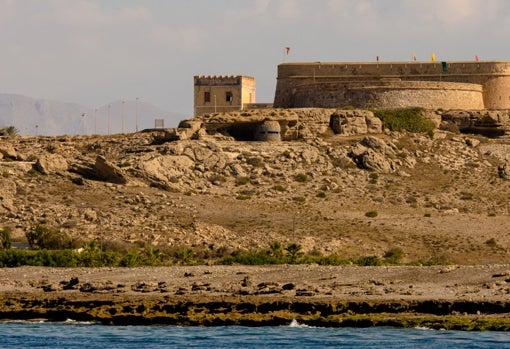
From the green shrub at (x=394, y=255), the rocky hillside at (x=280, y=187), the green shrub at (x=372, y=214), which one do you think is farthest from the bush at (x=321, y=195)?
the green shrub at (x=394, y=255)

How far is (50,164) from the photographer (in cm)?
6194

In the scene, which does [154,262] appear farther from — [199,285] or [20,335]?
[20,335]

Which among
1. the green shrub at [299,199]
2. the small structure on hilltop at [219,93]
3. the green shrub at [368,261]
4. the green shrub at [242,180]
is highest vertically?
the small structure on hilltop at [219,93]

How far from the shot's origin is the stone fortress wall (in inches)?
2830

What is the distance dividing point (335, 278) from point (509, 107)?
111 feet

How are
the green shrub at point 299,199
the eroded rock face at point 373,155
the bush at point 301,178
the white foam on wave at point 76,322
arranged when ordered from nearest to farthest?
the white foam on wave at point 76,322 < the green shrub at point 299,199 < the bush at point 301,178 < the eroded rock face at point 373,155

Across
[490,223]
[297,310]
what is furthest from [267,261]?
[490,223]

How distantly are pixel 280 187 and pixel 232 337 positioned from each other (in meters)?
27.8

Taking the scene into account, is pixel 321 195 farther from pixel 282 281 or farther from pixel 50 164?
pixel 282 281

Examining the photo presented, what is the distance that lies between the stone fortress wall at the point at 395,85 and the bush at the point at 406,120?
4.11 feet

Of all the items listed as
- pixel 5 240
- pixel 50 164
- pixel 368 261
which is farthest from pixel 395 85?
pixel 5 240

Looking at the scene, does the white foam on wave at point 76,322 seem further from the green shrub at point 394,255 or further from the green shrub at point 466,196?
the green shrub at point 466,196

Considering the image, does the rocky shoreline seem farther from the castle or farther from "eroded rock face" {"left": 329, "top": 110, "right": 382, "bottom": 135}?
the castle

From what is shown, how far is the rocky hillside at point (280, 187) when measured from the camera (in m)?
56.0
